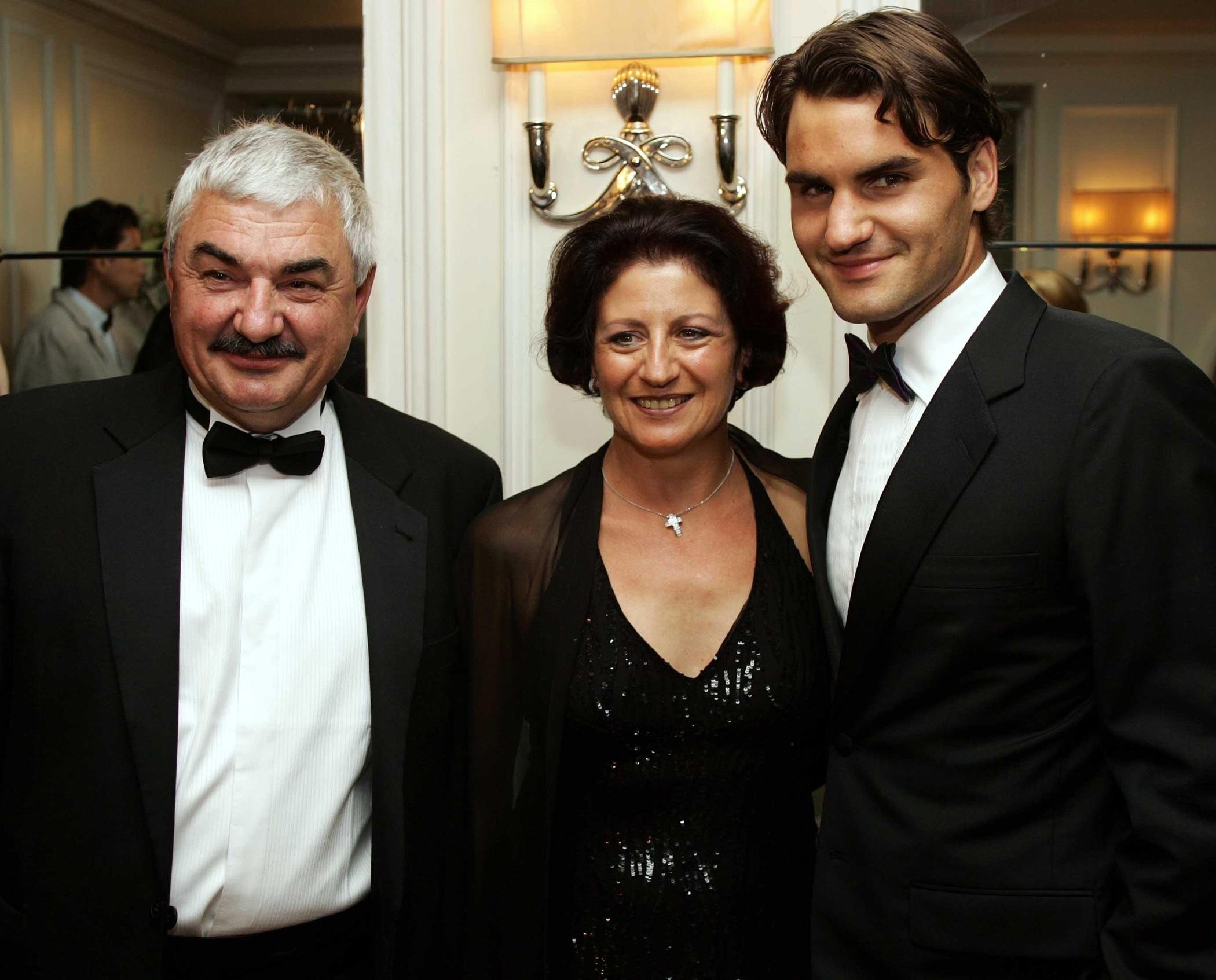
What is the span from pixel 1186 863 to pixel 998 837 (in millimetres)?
219

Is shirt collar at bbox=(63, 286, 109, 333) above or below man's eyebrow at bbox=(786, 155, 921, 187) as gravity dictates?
below

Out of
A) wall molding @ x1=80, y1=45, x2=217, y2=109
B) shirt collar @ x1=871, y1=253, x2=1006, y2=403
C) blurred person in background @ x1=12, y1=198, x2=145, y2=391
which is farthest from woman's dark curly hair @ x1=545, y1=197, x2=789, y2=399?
blurred person in background @ x1=12, y1=198, x2=145, y2=391

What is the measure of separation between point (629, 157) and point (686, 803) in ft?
4.31

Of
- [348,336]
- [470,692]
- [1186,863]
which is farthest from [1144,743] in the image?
[348,336]

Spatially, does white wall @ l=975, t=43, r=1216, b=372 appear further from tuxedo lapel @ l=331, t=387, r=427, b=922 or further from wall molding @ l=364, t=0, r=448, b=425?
tuxedo lapel @ l=331, t=387, r=427, b=922

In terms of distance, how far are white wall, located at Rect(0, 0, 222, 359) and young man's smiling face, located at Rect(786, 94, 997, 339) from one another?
158cm

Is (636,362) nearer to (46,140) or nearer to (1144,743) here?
(1144,743)

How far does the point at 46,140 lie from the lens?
2.64m

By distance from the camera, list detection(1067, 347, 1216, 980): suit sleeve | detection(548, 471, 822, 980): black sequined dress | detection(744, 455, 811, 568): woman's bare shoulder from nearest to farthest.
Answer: detection(1067, 347, 1216, 980): suit sleeve, detection(548, 471, 822, 980): black sequined dress, detection(744, 455, 811, 568): woman's bare shoulder

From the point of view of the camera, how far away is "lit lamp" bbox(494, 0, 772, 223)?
2.31m

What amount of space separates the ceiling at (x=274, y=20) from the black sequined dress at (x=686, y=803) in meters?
1.47

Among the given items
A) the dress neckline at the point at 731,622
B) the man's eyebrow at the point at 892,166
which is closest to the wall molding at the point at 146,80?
the dress neckline at the point at 731,622

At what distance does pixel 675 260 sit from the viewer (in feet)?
6.23

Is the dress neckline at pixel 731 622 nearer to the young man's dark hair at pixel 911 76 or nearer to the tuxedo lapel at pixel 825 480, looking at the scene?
the tuxedo lapel at pixel 825 480
